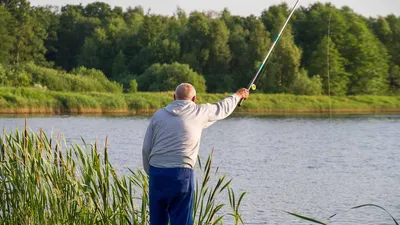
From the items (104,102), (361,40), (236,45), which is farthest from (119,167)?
(236,45)

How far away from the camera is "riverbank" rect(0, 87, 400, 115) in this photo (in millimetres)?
46125

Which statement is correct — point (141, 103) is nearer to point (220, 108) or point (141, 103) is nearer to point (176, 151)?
point (220, 108)

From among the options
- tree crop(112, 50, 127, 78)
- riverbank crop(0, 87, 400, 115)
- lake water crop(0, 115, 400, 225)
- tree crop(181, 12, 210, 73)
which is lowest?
lake water crop(0, 115, 400, 225)

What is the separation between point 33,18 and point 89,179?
234ft

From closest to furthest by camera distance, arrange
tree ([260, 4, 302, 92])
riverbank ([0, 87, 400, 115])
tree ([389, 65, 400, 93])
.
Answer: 1. riverbank ([0, 87, 400, 115])
2. tree ([260, 4, 302, 92])
3. tree ([389, 65, 400, 93])

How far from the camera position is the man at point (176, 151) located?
649 centimetres

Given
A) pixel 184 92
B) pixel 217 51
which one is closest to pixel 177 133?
pixel 184 92

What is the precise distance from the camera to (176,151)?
648cm

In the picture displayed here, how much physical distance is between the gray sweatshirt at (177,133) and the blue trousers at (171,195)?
2.6 inches

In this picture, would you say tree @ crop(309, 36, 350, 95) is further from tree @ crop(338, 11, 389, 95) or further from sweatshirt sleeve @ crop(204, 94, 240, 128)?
sweatshirt sleeve @ crop(204, 94, 240, 128)

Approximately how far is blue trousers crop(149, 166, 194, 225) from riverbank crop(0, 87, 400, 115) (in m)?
33.3

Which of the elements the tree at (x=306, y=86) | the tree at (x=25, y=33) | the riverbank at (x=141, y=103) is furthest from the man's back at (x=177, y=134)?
the tree at (x=25, y=33)

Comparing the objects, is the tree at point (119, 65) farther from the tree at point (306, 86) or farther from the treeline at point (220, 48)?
the tree at point (306, 86)

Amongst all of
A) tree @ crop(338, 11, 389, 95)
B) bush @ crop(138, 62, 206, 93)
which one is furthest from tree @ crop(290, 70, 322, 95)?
bush @ crop(138, 62, 206, 93)
